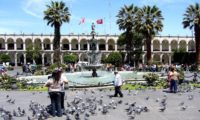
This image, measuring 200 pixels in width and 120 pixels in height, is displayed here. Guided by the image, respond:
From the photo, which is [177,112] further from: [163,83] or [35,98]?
[163,83]

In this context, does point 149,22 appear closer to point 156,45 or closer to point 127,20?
point 127,20

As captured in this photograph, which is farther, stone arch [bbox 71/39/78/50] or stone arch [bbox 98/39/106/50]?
stone arch [bbox 71/39/78/50]

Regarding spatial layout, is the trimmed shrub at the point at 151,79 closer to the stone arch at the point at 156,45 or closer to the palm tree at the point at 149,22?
the palm tree at the point at 149,22

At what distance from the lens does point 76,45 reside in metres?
87.6

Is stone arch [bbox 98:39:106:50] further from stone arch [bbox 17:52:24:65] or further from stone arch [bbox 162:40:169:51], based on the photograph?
stone arch [bbox 17:52:24:65]

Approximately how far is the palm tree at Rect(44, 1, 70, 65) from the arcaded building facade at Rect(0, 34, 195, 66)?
27.9 meters

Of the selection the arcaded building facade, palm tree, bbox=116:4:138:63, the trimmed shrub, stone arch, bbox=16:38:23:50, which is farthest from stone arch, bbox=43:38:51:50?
the trimmed shrub

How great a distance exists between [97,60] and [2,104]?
51.2 feet

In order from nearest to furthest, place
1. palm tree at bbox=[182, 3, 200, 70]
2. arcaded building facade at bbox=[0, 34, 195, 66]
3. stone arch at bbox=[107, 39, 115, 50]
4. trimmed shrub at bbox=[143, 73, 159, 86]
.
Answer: trimmed shrub at bbox=[143, 73, 159, 86], palm tree at bbox=[182, 3, 200, 70], arcaded building facade at bbox=[0, 34, 195, 66], stone arch at bbox=[107, 39, 115, 50]

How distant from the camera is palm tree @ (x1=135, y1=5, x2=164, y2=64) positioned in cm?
5091

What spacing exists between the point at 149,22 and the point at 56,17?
1209cm

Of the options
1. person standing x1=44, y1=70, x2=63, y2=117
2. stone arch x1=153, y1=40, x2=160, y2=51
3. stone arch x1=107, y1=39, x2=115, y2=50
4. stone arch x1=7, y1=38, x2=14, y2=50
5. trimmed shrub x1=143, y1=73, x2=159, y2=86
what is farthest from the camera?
stone arch x1=153, y1=40, x2=160, y2=51

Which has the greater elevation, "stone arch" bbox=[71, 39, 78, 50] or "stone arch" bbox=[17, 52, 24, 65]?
"stone arch" bbox=[71, 39, 78, 50]

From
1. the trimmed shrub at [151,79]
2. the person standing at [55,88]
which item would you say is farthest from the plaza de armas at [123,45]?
the person standing at [55,88]
